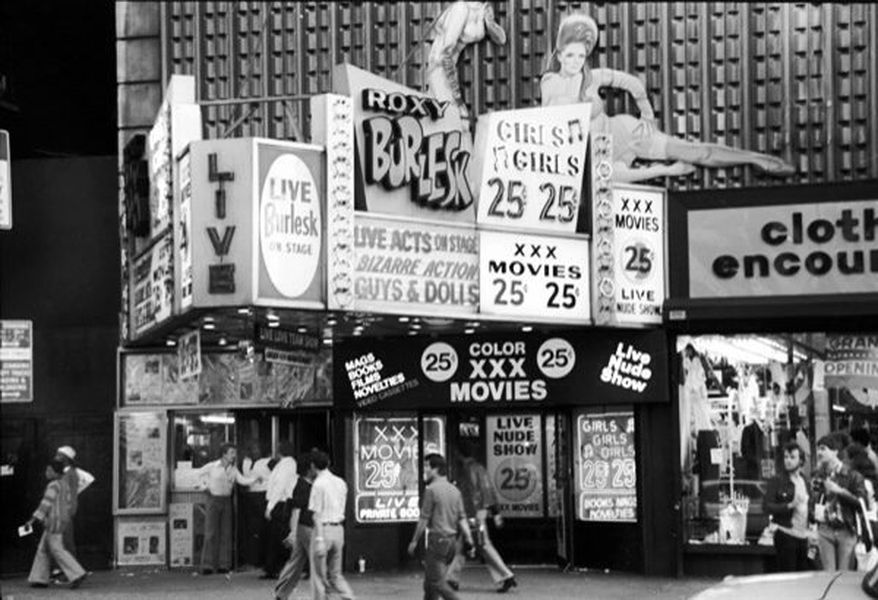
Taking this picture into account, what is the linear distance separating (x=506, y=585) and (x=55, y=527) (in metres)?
6.25

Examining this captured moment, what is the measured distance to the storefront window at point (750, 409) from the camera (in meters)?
20.9

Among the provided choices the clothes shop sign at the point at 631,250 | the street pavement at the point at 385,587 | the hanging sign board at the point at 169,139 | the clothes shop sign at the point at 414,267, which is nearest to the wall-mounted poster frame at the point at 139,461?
the street pavement at the point at 385,587

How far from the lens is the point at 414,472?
74.3 ft

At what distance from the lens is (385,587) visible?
20594 mm

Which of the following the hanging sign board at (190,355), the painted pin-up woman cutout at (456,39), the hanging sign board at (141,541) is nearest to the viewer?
the hanging sign board at (190,355)

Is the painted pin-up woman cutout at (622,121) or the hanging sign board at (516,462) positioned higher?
the painted pin-up woman cutout at (622,121)

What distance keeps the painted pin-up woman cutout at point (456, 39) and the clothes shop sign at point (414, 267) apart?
136 inches

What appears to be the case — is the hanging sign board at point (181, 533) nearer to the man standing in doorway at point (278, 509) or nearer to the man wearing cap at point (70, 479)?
the man wearing cap at point (70, 479)

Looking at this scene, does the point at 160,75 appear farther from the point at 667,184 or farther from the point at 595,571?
the point at 595,571

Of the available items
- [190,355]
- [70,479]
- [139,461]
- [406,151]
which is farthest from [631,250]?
[70,479]

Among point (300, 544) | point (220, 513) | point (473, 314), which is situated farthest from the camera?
point (220, 513)

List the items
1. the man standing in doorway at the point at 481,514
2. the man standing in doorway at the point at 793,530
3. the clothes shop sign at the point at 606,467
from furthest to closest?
1. the clothes shop sign at the point at 606,467
2. the man standing in doorway at the point at 481,514
3. the man standing in doorway at the point at 793,530

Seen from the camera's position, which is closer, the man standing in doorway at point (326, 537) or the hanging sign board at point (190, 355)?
the man standing in doorway at point (326, 537)

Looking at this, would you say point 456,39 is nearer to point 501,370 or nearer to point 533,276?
A: point 533,276
